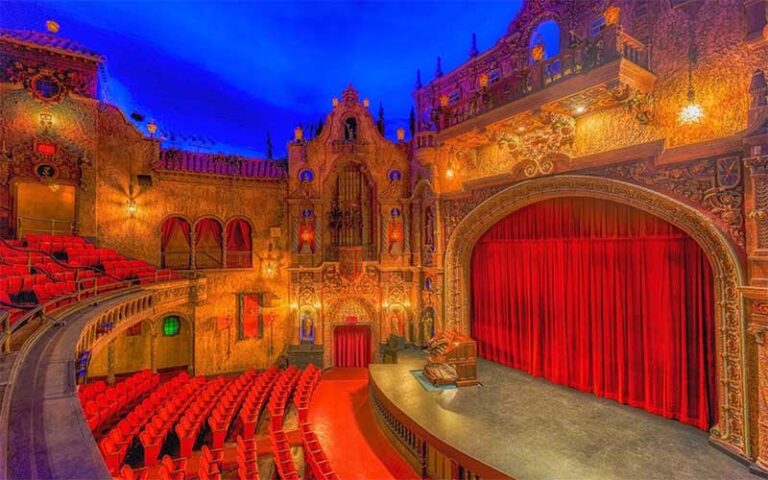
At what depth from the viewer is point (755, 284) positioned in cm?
621

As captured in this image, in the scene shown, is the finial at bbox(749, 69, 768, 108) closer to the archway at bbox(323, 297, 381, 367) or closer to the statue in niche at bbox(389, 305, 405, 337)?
the statue in niche at bbox(389, 305, 405, 337)

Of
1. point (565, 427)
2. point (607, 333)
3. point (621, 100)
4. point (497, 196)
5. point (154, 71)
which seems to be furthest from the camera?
point (154, 71)

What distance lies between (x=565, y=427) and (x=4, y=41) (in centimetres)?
1976

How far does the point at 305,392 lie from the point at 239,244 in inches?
294

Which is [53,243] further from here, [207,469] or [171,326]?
[207,469]

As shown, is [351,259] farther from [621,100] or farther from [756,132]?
[756,132]

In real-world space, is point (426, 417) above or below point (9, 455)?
below

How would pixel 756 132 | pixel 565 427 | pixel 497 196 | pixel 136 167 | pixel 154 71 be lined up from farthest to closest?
pixel 154 71 < pixel 136 167 < pixel 497 196 < pixel 565 427 < pixel 756 132

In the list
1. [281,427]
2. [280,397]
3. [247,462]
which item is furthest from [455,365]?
[247,462]

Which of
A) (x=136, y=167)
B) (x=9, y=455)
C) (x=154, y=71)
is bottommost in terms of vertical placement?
(x=9, y=455)

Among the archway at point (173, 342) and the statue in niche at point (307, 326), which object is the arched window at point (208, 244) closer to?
the archway at point (173, 342)

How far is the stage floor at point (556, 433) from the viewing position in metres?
5.86

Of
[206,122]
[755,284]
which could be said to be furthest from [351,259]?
[206,122]

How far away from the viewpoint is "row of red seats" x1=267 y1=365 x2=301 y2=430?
8.48 meters
